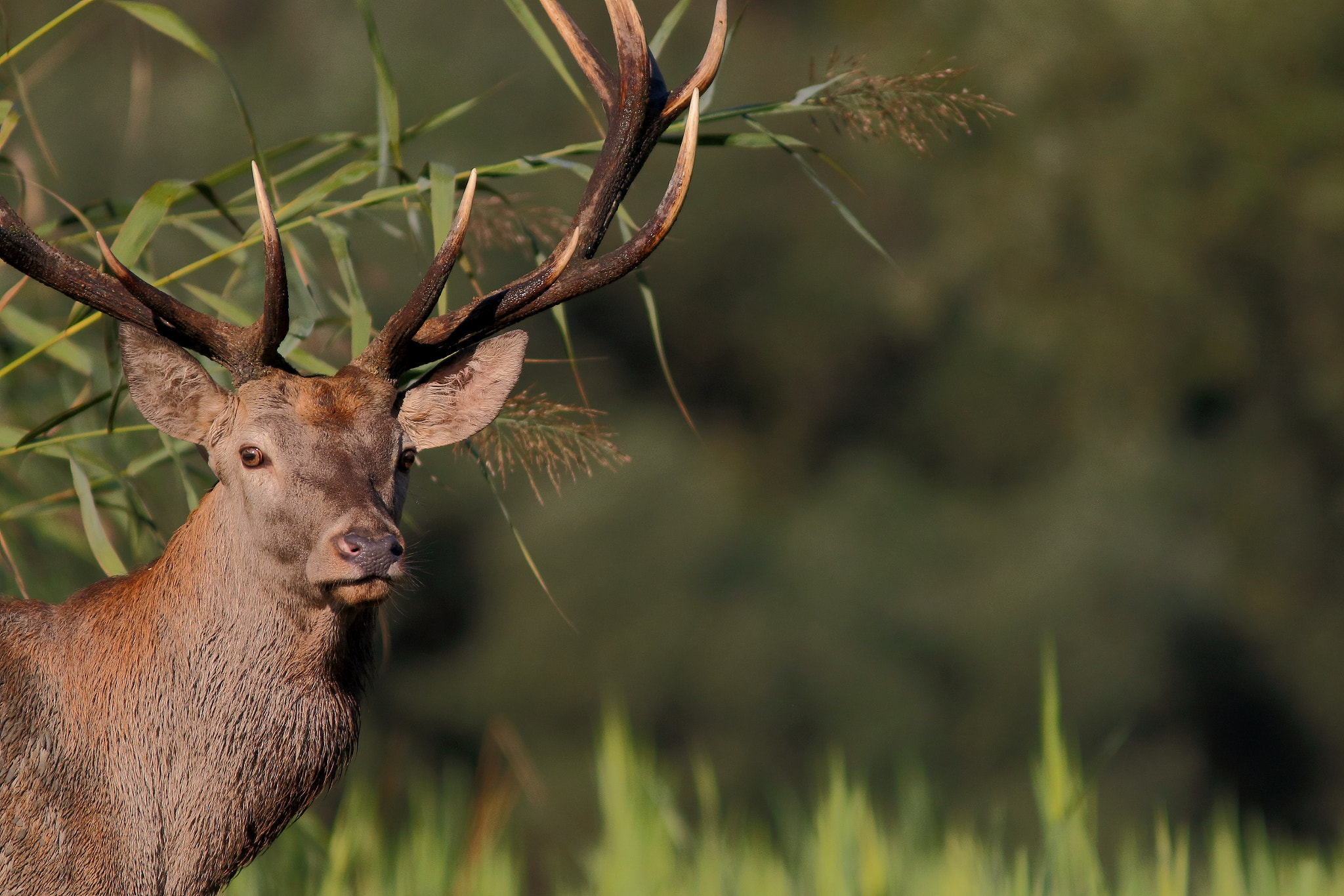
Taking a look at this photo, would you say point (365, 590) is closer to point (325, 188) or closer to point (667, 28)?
point (325, 188)

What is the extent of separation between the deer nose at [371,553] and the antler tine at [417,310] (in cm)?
49

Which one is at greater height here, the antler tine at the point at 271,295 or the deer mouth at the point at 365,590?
the antler tine at the point at 271,295

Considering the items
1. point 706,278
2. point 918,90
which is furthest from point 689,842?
point 706,278

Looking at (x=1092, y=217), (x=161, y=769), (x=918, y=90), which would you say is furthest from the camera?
(x=1092, y=217)

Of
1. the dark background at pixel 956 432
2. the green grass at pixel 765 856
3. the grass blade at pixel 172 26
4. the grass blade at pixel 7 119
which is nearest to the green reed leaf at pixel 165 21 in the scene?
the grass blade at pixel 172 26

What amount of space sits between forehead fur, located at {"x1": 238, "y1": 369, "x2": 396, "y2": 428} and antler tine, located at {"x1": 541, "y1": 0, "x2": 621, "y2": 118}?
836mm

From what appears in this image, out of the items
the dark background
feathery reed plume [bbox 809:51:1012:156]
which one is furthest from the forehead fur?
the dark background

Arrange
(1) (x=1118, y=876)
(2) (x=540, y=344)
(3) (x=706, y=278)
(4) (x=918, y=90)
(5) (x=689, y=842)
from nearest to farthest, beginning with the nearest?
(4) (x=918, y=90)
(1) (x=1118, y=876)
(5) (x=689, y=842)
(2) (x=540, y=344)
(3) (x=706, y=278)

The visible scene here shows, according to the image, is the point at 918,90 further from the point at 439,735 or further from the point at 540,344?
the point at 439,735

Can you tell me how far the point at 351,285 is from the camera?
3.28 m

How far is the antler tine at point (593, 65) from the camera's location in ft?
11.0

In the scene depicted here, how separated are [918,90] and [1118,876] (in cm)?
252

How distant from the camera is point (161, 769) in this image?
2.91 meters

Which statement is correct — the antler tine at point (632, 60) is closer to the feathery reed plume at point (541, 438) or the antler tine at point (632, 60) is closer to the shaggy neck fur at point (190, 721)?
the feathery reed plume at point (541, 438)
